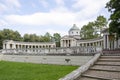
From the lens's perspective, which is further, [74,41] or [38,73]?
A: [74,41]

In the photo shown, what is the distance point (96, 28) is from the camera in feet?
166

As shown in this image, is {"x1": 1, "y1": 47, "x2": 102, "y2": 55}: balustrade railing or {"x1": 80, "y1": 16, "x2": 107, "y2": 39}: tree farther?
{"x1": 80, "y1": 16, "x2": 107, "y2": 39}: tree

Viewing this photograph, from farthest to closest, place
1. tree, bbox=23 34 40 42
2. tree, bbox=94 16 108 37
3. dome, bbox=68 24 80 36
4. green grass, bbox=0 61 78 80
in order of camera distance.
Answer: dome, bbox=68 24 80 36 → tree, bbox=23 34 40 42 → tree, bbox=94 16 108 37 → green grass, bbox=0 61 78 80

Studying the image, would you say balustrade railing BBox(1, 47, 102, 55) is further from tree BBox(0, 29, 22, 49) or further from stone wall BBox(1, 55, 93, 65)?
tree BBox(0, 29, 22, 49)

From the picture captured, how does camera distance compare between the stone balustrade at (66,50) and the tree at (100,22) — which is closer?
the stone balustrade at (66,50)

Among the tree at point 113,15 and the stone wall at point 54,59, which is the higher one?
the tree at point 113,15

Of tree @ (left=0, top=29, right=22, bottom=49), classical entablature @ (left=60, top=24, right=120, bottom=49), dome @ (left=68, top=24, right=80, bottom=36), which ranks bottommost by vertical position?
classical entablature @ (left=60, top=24, right=120, bottom=49)

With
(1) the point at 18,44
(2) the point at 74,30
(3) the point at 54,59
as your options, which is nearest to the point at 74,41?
(2) the point at 74,30

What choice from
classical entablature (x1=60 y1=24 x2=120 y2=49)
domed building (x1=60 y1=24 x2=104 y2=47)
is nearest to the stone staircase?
classical entablature (x1=60 y1=24 x2=120 y2=49)

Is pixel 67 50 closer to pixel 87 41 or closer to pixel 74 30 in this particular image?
pixel 87 41

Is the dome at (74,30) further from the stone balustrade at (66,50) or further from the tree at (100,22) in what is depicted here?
the stone balustrade at (66,50)

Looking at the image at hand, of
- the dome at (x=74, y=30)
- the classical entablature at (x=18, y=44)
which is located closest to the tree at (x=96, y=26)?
the classical entablature at (x=18, y=44)

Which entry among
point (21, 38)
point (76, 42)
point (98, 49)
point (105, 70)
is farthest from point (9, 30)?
point (105, 70)

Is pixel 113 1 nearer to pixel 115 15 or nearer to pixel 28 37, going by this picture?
pixel 115 15
